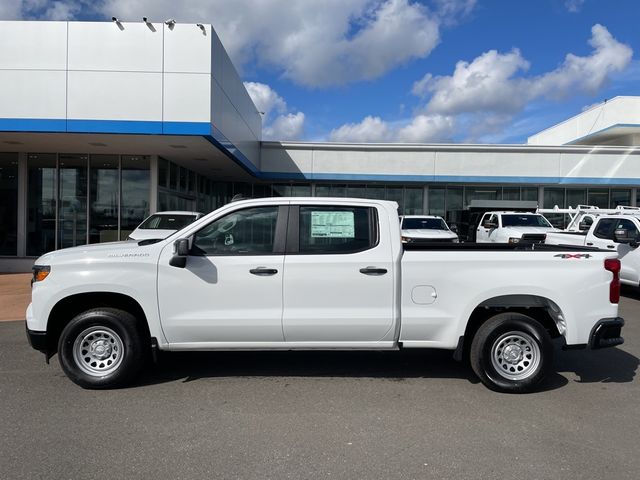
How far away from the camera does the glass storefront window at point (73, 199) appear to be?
1550cm

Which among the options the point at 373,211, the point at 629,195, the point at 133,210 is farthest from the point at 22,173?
the point at 629,195

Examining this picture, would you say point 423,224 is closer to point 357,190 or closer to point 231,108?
point 231,108

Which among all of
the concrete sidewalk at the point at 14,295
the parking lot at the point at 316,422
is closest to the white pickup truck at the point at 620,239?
the parking lot at the point at 316,422

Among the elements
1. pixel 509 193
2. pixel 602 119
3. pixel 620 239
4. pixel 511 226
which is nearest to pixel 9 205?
pixel 511 226

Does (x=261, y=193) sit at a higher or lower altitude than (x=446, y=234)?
higher

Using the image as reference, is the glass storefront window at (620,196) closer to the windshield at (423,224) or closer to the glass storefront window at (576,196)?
the glass storefront window at (576,196)

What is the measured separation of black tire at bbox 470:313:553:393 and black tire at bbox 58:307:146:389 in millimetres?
3371

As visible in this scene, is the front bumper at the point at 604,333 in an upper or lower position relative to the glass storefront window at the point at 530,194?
lower

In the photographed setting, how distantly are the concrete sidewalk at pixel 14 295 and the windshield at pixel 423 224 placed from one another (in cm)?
1020

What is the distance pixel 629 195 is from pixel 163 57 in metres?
Result: 24.0

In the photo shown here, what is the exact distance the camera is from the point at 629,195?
83.7ft

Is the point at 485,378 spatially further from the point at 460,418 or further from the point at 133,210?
the point at 133,210

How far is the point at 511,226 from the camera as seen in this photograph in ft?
50.6

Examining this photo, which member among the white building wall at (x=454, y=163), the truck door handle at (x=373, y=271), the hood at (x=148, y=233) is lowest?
the truck door handle at (x=373, y=271)
